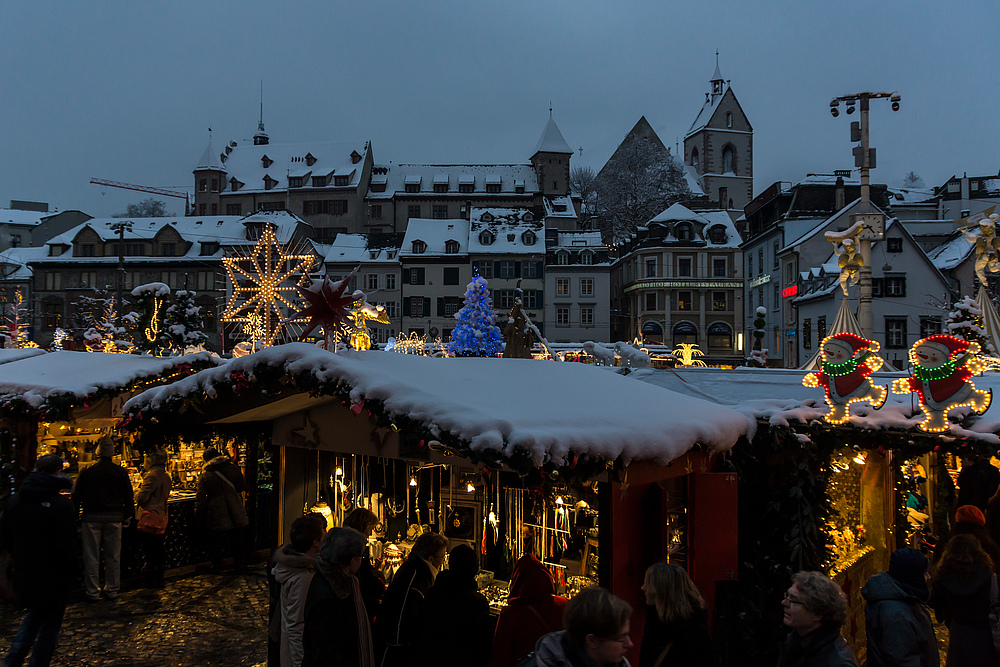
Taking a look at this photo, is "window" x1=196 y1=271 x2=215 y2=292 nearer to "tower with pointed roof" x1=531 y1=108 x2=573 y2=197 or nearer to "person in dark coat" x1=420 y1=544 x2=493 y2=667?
"tower with pointed roof" x1=531 y1=108 x2=573 y2=197

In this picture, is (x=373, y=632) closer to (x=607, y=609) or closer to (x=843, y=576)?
(x=607, y=609)

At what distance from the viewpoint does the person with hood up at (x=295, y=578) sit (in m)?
5.16

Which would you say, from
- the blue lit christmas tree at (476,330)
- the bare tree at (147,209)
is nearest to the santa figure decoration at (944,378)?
the blue lit christmas tree at (476,330)

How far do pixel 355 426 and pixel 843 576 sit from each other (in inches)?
201

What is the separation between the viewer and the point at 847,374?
6664 millimetres

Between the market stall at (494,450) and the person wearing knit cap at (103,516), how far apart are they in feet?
6.29

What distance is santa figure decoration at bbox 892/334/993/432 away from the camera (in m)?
6.05

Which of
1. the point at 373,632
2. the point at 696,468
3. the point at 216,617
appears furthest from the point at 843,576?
the point at 216,617

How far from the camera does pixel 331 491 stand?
26.8 feet

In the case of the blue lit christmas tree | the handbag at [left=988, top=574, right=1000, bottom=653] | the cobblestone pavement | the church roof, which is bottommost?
the cobblestone pavement

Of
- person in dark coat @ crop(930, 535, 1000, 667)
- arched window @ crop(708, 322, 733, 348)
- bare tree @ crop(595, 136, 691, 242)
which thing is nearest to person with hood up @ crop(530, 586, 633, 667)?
person in dark coat @ crop(930, 535, 1000, 667)

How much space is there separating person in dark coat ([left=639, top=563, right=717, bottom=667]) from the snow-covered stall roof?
97 centimetres

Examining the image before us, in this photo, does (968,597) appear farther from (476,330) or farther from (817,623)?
(476,330)

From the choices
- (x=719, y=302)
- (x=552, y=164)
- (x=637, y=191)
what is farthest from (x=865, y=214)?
(x=552, y=164)
